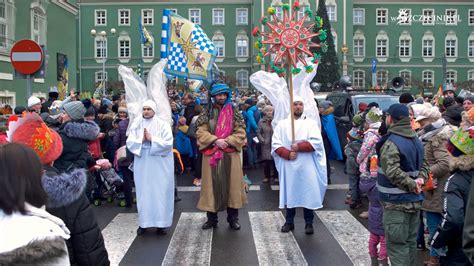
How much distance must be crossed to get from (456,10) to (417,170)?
66.0 metres

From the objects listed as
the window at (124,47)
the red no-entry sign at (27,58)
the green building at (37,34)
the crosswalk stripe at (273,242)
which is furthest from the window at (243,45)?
the crosswalk stripe at (273,242)

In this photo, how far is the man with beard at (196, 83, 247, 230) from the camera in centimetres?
770

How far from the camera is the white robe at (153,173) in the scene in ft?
24.9

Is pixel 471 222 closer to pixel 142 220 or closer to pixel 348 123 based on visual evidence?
pixel 142 220

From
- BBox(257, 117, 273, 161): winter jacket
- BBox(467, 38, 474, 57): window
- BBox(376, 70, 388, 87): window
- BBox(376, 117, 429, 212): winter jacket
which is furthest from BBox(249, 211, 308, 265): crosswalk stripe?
BBox(467, 38, 474, 57): window

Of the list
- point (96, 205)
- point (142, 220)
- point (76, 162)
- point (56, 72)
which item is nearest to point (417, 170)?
point (76, 162)

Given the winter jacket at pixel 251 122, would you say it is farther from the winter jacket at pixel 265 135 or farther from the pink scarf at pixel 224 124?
the pink scarf at pixel 224 124

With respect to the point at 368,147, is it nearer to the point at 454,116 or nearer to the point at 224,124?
the point at 454,116

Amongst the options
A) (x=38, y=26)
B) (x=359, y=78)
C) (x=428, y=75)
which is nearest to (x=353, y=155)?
(x=38, y=26)

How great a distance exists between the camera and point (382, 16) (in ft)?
212

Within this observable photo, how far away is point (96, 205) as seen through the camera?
31.8 ft

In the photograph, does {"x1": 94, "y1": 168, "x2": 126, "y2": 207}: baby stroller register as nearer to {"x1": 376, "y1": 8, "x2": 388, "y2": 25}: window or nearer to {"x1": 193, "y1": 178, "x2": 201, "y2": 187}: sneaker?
{"x1": 193, "y1": 178, "x2": 201, "y2": 187}: sneaker

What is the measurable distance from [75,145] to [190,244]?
2.05 m

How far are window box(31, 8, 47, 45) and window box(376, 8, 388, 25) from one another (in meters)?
47.2
